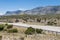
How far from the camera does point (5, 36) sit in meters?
22.6

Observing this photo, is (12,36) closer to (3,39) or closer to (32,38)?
(3,39)

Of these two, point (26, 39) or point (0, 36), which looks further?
point (0, 36)

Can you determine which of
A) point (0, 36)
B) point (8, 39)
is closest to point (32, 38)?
point (8, 39)

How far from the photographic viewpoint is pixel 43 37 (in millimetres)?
19750

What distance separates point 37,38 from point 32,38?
1.81ft

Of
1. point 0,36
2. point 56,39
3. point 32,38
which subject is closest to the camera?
point 56,39

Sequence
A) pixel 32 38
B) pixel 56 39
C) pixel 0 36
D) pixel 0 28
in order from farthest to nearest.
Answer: pixel 0 28, pixel 0 36, pixel 32 38, pixel 56 39

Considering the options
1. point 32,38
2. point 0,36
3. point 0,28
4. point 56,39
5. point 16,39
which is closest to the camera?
point 56,39

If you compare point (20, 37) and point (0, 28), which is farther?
point (0, 28)

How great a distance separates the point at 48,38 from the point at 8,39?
16.4 ft

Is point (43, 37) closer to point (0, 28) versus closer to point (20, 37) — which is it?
point (20, 37)

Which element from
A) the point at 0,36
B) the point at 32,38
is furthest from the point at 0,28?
the point at 32,38

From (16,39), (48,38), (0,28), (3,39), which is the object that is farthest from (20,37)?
(0,28)

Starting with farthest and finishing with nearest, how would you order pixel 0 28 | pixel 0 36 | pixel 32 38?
pixel 0 28 → pixel 0 36 → pixel 32 38
